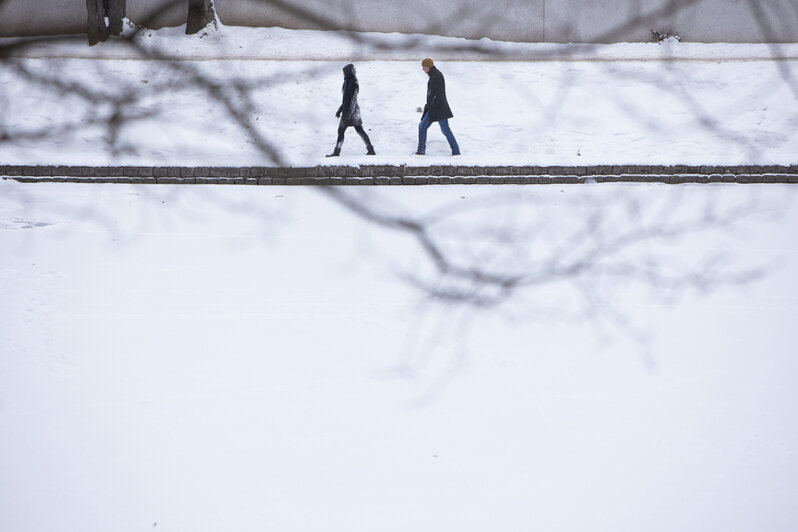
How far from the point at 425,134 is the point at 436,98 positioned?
487mm

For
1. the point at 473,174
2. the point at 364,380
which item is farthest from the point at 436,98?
the point at 364,380

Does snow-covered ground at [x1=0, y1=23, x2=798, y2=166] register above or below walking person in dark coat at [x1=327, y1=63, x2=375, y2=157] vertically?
above

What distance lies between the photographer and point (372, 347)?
18.0 feet

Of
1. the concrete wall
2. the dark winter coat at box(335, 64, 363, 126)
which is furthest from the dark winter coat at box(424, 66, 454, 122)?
the concrete wall

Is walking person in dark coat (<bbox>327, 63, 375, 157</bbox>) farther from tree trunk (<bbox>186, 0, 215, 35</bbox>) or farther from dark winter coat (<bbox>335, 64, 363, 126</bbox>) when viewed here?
tree trunk (<bbox>186, 0, 215, 35</bbox>)

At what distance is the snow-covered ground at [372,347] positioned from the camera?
3766 mm

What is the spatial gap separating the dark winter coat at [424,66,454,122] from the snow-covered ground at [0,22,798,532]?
0.73 meters

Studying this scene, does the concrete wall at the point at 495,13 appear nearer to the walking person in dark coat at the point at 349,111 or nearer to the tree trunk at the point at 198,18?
the tree trunk at the point at 198,18

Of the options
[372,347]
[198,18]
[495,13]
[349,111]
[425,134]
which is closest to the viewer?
[372,347]

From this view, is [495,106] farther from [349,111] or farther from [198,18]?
[198,18]

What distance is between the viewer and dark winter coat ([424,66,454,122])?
32.3ft

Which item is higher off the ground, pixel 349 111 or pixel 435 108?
pixel 435 108

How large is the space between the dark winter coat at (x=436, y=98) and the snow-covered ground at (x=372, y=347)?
728 millimetres

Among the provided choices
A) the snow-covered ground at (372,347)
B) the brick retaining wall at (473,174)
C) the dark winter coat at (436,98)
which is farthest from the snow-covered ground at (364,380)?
the dark winter coat at (436,98)
